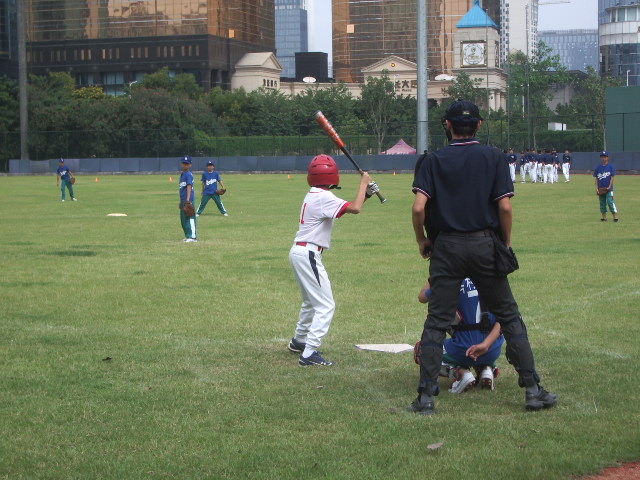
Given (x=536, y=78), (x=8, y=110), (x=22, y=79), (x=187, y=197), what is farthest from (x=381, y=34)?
(x=187, y=197)

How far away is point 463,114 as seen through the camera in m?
7.05

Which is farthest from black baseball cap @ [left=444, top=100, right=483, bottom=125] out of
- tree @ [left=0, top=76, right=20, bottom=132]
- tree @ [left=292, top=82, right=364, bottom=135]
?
tree @ [left=292, top=82, right=364, bottom=135]

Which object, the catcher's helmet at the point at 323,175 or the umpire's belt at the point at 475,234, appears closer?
the umpire's belt at the point at 475,234

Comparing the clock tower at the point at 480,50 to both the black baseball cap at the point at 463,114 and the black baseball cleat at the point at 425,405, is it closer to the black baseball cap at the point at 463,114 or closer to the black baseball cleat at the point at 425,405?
the black baseball cap at the point at 463,114

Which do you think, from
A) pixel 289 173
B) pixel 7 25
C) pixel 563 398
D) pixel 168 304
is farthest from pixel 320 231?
pixel 7 25

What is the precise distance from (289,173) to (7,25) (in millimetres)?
66038

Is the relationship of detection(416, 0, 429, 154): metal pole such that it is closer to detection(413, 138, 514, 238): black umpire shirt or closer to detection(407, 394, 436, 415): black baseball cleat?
detection(413, 138, 514, 238): black umpire shirt

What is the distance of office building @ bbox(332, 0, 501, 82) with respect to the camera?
151 meters

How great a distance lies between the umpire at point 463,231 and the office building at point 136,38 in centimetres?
12963

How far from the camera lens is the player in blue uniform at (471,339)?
7.57 m

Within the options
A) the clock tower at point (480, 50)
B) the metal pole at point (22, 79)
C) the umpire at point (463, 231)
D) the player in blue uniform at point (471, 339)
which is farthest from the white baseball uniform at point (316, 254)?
the clock tower at point (480, 50)

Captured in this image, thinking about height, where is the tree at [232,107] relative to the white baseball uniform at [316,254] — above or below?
Result: above

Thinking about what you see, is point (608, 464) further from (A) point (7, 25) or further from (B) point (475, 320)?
(A) point (7, 25)

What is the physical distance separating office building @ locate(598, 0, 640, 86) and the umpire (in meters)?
157
